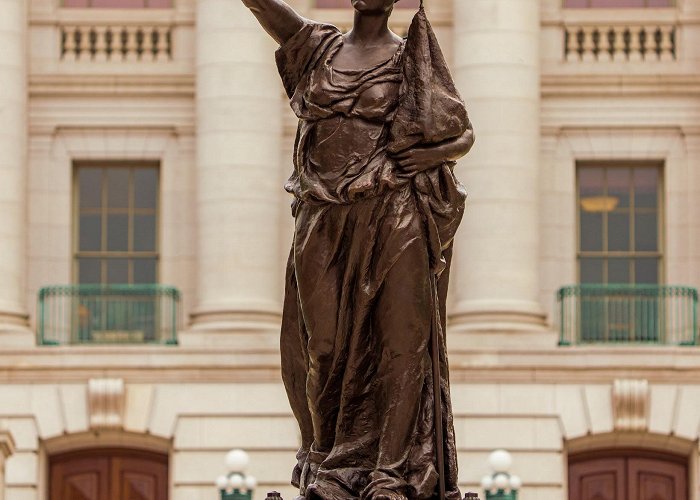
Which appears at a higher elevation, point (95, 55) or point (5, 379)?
point (95, 55)

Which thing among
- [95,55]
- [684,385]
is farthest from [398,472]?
[95,55]

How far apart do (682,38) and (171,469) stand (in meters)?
12.4

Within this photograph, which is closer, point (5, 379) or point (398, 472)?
point (398, 472)

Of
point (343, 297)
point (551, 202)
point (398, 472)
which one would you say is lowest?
point (398, 472)

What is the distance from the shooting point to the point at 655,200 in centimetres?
5031

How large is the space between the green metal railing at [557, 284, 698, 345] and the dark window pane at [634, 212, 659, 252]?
3.89 ft

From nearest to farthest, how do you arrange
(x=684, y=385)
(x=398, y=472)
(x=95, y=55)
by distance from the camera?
1. (x=398, y=472)
2. (x=684, y=385)
3. (x=95, y=55)

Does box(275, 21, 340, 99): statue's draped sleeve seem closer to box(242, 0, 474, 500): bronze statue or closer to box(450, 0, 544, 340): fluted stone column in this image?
box(242, 0, 474, 500): bronze statue

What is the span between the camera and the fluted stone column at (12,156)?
4906cm

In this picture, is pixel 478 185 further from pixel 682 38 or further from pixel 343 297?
pixel 343 297

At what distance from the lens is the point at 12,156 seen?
4934 centimetres

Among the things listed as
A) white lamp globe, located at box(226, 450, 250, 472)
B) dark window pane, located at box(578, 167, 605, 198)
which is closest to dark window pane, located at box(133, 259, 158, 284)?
dark window pane, located at box(578, 167, 605, 198)

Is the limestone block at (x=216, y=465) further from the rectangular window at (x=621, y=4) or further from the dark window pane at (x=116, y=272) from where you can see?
the rectangular window at (x=621, y=4)

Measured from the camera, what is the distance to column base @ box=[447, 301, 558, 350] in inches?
1873
